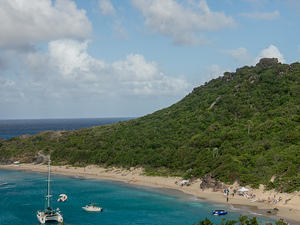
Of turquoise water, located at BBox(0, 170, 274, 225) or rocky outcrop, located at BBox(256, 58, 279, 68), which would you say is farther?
rocky outcrop, located at BBox(256, 58, 279, 68)

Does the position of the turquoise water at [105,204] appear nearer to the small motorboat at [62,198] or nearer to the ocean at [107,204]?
the ocean at [107,204]

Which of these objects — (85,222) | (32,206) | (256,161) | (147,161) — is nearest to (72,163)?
(147,161)

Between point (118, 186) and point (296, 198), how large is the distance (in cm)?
4366

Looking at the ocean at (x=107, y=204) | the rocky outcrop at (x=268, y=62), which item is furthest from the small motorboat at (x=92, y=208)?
the rocky outcrop at (x=268, y=62)

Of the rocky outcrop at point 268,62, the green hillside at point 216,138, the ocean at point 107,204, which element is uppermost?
the rocky outcrop at point 268,62

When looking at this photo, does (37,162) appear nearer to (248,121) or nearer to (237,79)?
(248,121)

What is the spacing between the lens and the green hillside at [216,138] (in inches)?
2995

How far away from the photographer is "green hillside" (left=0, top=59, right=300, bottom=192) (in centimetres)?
7606

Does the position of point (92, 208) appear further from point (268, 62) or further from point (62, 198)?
point (268, 62)

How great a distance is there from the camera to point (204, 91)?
15012cm

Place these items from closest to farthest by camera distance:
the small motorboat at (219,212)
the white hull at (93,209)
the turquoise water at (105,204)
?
the small motorboat at (219,212) → the turquoise water at (105,204) → the white hull at (93,209)

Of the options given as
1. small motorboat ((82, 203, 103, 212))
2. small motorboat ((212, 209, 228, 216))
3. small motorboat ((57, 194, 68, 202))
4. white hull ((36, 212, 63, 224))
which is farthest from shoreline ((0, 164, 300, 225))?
→ white hull ((36, 212, 63, 224))

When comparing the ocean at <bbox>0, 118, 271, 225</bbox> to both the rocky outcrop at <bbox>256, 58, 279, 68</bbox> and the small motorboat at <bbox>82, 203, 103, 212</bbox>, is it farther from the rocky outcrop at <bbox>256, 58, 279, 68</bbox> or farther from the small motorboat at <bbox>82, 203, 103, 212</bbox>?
the rocky outcrop at <bbox>256, 58, 279, 68</bbox>

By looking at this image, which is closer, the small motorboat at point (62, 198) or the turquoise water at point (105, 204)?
the turquoise water at point (105, 204)
